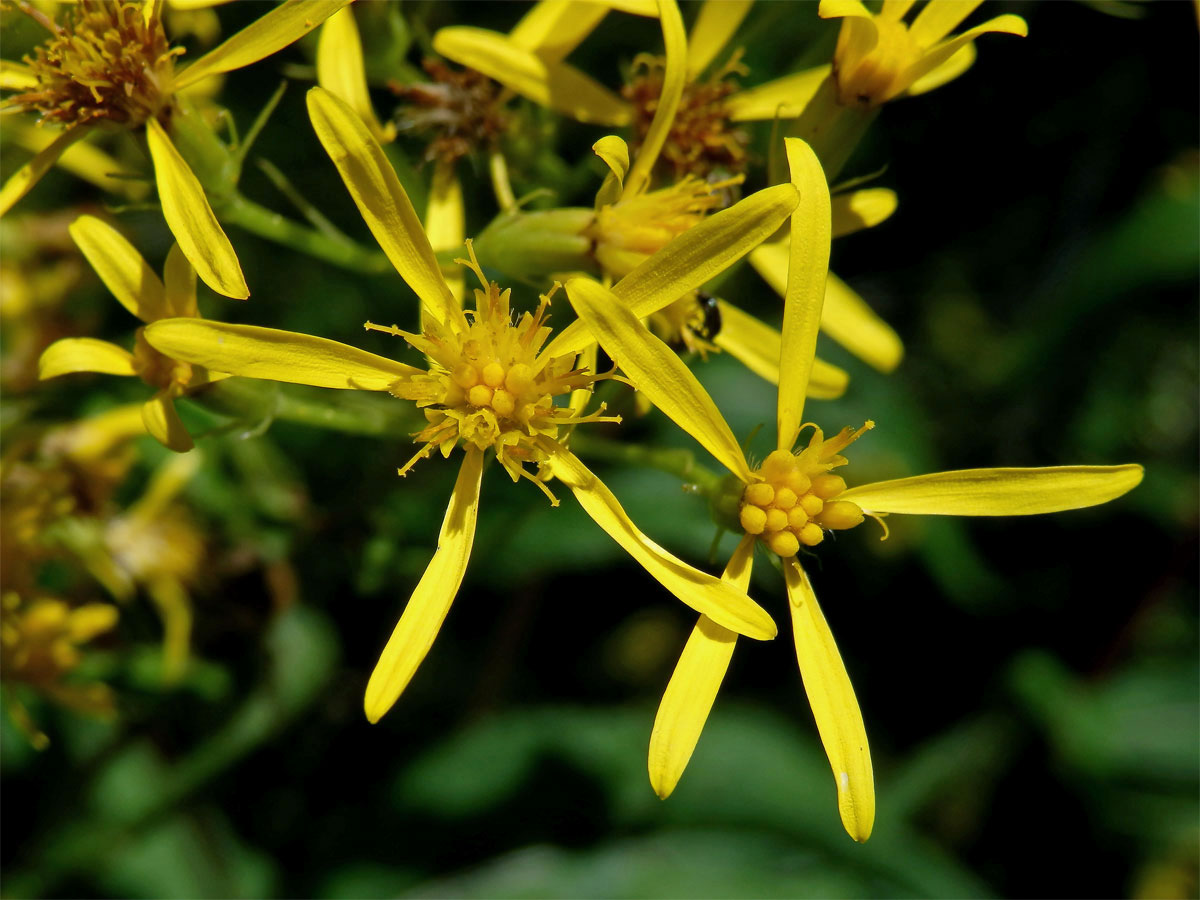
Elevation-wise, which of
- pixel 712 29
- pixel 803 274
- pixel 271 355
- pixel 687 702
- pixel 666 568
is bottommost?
pixel 687 702

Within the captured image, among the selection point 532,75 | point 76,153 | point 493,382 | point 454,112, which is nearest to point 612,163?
point 493,382

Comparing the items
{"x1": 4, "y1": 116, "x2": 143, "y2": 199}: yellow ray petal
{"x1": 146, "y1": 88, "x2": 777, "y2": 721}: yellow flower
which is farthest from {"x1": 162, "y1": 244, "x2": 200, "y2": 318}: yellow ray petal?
{"x1": 4, "y1": 116, "x2": 143, "y2": 199}: yellow ray petal

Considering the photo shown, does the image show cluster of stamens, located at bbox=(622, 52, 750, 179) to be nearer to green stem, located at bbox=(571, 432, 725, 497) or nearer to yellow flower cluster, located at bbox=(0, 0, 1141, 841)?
yellow flower cluster, located at bbox=(0, 0, 1141, 841)

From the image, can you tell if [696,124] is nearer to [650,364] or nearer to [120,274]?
[650,364]

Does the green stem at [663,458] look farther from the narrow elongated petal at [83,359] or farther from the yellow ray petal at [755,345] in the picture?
the narrow elongated petal at [83,359]

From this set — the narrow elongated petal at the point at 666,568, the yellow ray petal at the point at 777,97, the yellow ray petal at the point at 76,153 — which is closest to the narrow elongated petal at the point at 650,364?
the narrow elongated petal at the point at 666,568

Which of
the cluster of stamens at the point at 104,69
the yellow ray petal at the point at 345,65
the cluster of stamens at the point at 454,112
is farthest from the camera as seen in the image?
the cluster of stamens at the point at 454,112

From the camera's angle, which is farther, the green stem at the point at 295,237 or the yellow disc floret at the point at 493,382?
the green stem at the point at 295,237
